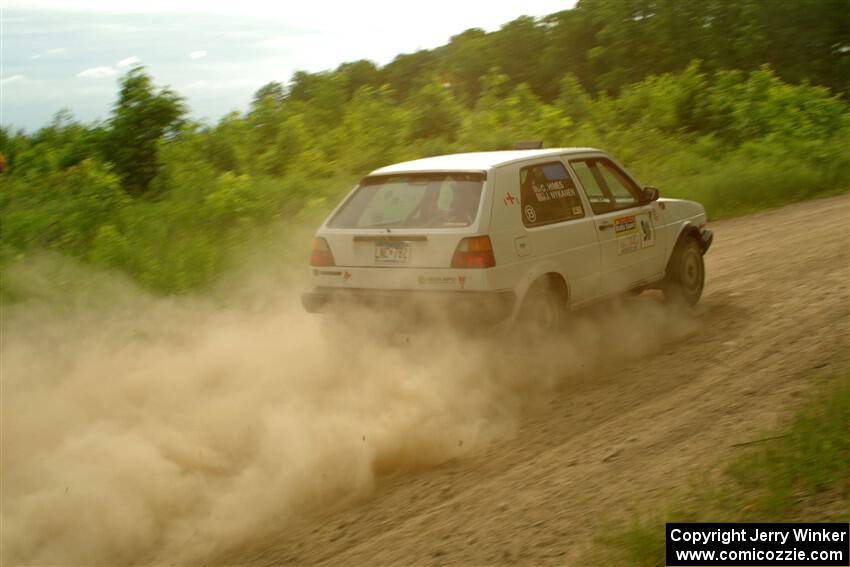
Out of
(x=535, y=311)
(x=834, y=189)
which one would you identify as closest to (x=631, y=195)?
(x=535, y=311)

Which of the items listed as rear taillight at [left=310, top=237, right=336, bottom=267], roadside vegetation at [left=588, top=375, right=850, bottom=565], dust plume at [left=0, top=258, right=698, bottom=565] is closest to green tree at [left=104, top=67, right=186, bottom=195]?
dust plume at [left=0, top=258, right=698, bottom=565]

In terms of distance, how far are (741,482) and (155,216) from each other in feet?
30.5

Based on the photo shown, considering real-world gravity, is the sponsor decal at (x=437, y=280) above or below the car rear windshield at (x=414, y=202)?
below

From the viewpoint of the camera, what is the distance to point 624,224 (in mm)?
7879

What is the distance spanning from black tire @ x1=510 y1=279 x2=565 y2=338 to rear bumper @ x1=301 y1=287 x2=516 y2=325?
0.84ft

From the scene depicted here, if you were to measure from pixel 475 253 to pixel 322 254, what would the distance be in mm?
1318

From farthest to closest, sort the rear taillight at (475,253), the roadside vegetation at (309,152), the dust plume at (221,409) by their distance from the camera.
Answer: the roadside vegetation at (309,152)
the rear taillight at (475,253)
the dust plume at (221,409)

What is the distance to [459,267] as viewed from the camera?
6465 mm

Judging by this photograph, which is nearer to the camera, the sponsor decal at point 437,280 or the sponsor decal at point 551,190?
the sponsor decal at point 437,280

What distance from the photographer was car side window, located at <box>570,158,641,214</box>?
25.5 ft

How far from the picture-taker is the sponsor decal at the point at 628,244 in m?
7.80

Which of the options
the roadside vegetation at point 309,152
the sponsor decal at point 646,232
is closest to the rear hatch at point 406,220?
the sponsor decal at point 646,232

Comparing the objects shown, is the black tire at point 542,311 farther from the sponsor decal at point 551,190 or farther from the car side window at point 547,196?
the sponsor decal at point 551,190

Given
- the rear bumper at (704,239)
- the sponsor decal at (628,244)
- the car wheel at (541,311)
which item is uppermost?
the sponsor decal at (628,244)
